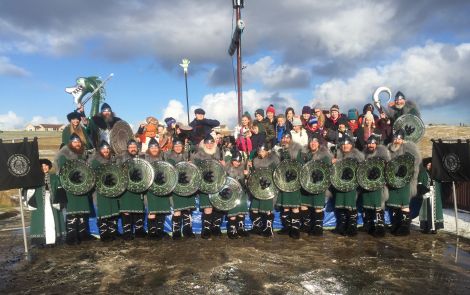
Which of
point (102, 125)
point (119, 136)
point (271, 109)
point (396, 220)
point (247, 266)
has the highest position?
point (271, 109)

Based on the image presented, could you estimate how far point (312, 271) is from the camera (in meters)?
5.96

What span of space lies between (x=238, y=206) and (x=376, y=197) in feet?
8.51

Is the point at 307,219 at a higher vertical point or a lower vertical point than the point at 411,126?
lower

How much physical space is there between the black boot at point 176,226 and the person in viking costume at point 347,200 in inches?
119

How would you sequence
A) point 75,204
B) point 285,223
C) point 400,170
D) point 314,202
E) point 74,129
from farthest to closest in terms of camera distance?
point 285,223, point 74,129, point 314,202, point 400,170, point 75,204

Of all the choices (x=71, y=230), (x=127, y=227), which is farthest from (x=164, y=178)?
(x=71, y=230)

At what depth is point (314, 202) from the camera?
25.9ft

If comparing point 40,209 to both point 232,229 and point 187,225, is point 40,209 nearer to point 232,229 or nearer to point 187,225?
point 187,225

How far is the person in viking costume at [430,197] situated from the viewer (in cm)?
800

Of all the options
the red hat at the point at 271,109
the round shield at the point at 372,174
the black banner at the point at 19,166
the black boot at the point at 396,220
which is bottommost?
the black boot at the point at 396,220

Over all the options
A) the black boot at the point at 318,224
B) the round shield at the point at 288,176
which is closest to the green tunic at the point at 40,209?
the round shield at the point at 288,176

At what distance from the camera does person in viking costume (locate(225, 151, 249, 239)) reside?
7887mm

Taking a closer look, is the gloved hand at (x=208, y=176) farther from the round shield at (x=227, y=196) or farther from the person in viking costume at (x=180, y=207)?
the person in viking costume at (x=180, y=207)

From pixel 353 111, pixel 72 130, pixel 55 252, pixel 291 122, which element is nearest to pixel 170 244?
pixel 55 252
